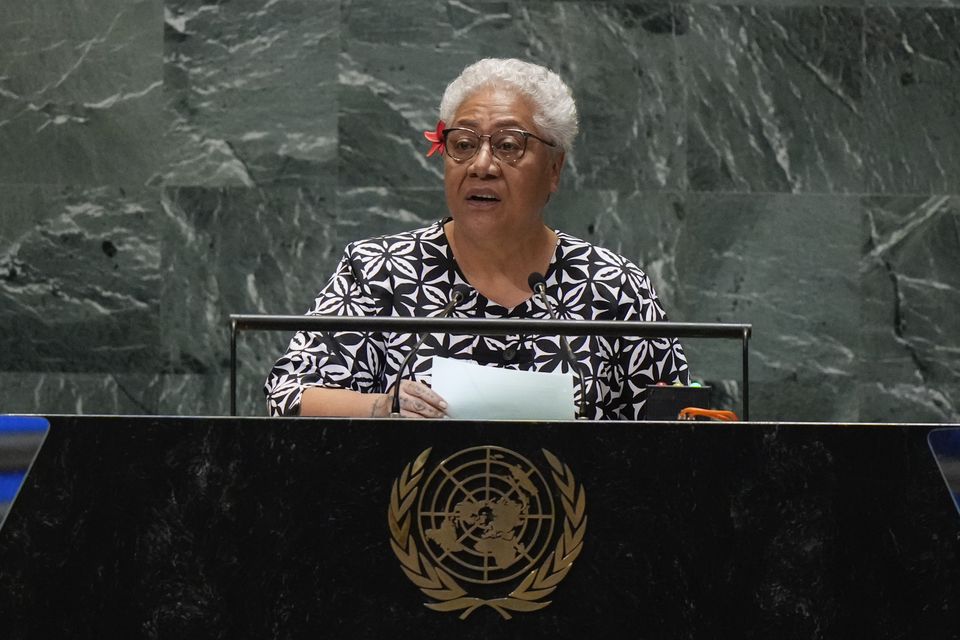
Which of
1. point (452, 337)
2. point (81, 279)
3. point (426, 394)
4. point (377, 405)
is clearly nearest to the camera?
point (426, 394)

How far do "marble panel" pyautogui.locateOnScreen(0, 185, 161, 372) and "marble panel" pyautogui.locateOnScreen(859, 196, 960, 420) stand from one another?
246 cm

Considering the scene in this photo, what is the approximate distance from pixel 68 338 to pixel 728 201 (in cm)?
231

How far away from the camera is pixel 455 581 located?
1493mm

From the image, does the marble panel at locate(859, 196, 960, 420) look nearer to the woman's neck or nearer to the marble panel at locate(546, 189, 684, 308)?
the marble panel at locate(546, 189, 684, 308)

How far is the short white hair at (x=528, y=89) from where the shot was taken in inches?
102

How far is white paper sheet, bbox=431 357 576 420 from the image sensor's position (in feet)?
5.68

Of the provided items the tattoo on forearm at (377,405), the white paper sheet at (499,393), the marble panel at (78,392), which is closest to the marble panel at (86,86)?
the marble panel at (78,392)

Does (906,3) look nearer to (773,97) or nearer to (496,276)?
(773,97)

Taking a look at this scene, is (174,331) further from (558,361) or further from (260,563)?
(260,563)

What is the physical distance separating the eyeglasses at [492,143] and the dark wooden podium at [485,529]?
3.71ft

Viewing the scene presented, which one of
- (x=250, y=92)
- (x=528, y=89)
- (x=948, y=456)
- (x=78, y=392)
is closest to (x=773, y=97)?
(x=250, y=92)

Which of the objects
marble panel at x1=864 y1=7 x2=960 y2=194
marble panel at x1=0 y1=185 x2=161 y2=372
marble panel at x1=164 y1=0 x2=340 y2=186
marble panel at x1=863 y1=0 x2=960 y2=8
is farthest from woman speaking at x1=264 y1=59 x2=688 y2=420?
marble panel at x1=863 y1=0 x2=960 y2=8

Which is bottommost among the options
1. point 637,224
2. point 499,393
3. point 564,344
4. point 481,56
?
point 499,393

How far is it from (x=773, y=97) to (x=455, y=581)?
122 inches
